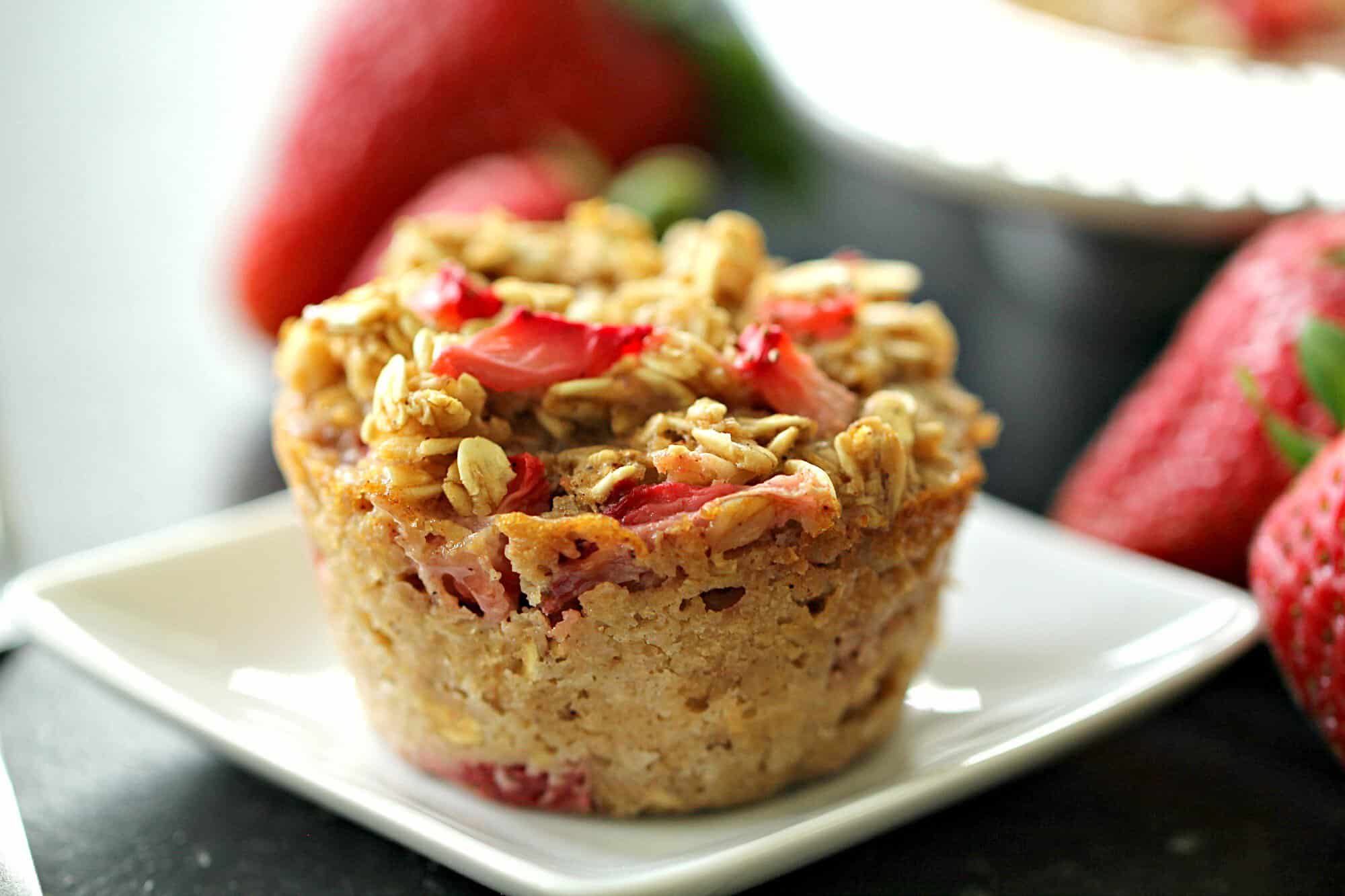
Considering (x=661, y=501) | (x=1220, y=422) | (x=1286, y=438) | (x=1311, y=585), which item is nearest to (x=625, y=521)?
(x=661, y=501)

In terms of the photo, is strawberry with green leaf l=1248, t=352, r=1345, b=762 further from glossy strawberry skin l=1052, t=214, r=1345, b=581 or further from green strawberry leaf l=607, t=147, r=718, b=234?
green strawberry leaf l=607, t=147, r=718, b=234

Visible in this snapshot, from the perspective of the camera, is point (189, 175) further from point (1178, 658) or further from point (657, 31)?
point (1178, 658)

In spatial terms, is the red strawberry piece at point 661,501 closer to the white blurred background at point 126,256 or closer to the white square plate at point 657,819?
the white square plate at point 657,819

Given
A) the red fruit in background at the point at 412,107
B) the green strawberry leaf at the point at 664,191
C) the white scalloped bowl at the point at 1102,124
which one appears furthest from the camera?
the red fruit in background at the point at 412,107

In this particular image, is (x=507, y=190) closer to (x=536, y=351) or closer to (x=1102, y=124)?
(x=1102, y=124)

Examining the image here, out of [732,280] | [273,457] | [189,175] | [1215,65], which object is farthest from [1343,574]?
[189,175]

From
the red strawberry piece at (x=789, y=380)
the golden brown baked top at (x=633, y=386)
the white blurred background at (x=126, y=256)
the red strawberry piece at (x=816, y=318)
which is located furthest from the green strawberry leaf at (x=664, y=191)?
the red strawberry piece at (x=789, y=380)
